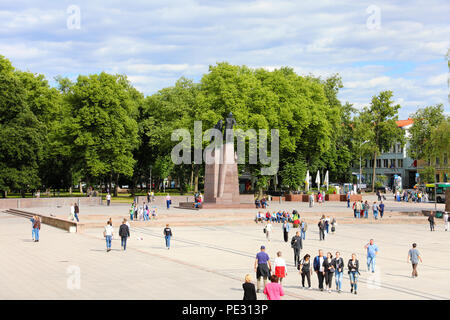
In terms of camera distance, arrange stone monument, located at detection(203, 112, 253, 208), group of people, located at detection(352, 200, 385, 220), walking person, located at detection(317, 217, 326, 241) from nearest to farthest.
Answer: walking person, located at detection(317, 217, 326, 241) → group of people, located at detection(352, 200, 385, 220) → stone monument, located at detection(203, 112, 253, 208)

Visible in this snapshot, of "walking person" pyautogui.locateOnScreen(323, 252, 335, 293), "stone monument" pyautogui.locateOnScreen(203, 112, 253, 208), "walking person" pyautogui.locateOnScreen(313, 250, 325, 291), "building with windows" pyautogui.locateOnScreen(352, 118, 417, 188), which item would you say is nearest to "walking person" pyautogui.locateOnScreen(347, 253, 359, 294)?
"walking person" pyautogui.locateOnScreen(323, 252, 335, 293)

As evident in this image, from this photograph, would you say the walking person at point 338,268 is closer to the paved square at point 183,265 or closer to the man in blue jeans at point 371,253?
the paved square at point 183,265

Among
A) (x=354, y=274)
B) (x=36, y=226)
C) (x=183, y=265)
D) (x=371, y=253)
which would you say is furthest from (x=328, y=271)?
(x=36, y=226)

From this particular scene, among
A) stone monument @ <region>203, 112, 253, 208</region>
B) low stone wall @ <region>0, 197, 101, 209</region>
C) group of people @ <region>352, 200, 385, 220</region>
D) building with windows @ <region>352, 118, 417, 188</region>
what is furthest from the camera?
building with windows @ <region>352, 118, 417, 188</region>

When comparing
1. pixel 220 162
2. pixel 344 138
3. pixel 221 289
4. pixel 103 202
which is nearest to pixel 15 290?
pixel 221 289

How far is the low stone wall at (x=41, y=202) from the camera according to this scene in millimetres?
54750

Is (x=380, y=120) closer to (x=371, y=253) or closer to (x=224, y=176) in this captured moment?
(x=224, y=176)

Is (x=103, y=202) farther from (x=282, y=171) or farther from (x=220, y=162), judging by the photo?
(x=282, y=171)

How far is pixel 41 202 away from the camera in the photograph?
57.0 metres

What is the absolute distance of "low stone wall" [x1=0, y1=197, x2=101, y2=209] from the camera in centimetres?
5475

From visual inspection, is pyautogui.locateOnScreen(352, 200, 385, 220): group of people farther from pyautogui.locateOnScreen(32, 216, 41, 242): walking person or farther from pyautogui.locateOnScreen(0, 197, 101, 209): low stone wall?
pyautogui.locateOnScreen(0, 197, 101, 209): low stone wall

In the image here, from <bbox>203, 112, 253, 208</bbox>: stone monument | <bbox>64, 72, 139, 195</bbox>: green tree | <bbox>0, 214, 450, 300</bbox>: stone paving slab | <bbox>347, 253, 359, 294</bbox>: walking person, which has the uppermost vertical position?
<bbox>64, 72, 139, 195</bbox>: green tree

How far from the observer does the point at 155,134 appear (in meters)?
74.6
